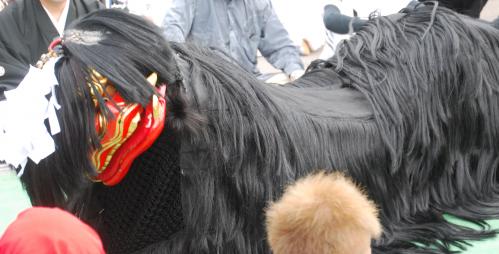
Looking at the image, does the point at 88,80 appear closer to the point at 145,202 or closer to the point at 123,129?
the point at 123,129

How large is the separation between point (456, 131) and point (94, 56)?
36.2 inches

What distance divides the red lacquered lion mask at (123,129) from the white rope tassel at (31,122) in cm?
7

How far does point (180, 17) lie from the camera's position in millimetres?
2305

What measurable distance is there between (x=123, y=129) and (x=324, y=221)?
412 mm

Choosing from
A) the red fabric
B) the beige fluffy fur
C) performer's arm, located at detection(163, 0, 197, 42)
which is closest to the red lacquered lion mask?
the red fabric

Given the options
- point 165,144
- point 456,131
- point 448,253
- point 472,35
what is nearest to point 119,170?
point 165,144

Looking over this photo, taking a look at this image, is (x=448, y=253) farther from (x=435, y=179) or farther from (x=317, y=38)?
(x=317, y=38)

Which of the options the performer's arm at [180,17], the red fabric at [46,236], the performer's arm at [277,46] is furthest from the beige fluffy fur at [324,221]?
the performer's arm at [277,46]

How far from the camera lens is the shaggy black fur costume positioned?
44.7 inches

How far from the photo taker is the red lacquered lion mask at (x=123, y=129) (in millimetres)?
1091

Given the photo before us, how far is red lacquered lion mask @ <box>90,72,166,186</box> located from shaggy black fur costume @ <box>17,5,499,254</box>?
0.06ft

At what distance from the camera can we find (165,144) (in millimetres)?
1209

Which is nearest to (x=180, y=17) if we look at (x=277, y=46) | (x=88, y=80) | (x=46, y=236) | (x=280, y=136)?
(x=277, y=46)

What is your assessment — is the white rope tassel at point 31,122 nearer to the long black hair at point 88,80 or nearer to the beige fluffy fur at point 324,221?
the long black hair at point 88,80
